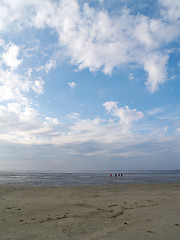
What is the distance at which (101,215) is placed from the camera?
9203mm

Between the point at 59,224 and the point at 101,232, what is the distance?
7.28 ft

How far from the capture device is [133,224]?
7359 mm

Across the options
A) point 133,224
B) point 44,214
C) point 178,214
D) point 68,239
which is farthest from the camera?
point 44,214

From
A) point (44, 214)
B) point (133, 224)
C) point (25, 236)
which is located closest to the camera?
point (25, 236)

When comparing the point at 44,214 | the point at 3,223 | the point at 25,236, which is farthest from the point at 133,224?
the point at 3,223

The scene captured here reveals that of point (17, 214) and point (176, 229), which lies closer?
point (176, 229)

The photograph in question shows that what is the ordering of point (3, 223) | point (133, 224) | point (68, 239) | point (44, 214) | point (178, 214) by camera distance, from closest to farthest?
point (68, 239), point (133, 224), point (3, 223), point (178, 214), point (44, 214)

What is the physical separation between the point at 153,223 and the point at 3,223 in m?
7.05

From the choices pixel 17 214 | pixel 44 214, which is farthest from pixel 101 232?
pixel 17 214

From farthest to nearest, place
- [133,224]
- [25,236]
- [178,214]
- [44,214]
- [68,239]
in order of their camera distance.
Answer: [44,214], [178,214], [133,224], [25,236], [68,239]

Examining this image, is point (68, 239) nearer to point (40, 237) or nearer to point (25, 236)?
point (40, 237)

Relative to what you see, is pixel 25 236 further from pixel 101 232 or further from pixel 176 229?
pixel 176 229

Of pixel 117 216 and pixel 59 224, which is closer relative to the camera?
pixel 59 224

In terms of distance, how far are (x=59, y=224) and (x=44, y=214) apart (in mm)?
2379
